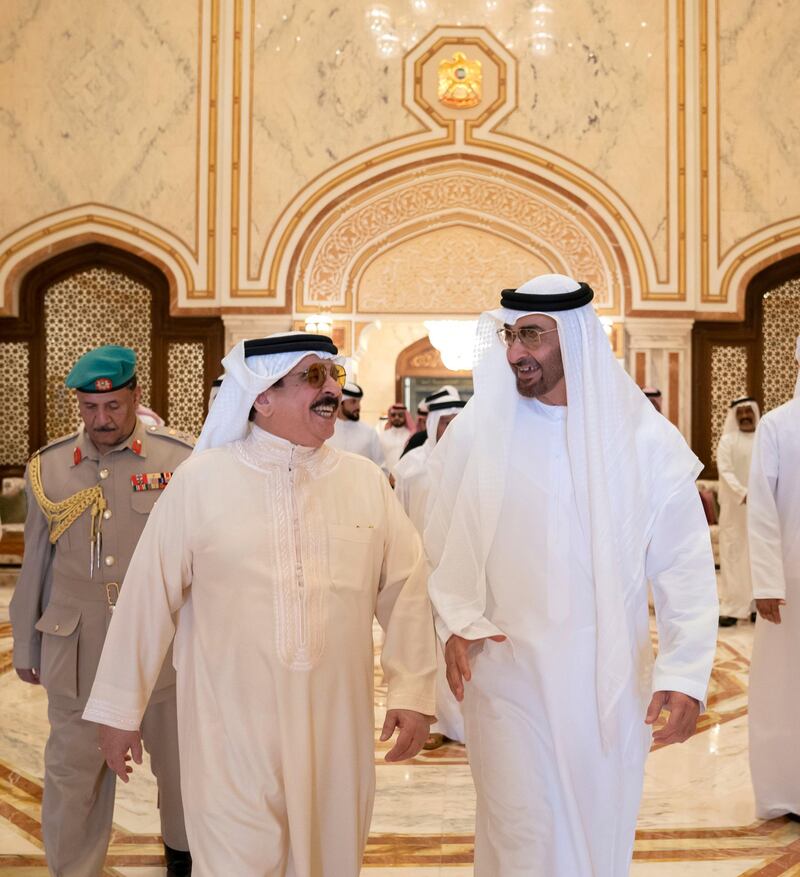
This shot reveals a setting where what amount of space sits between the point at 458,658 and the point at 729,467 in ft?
17.2

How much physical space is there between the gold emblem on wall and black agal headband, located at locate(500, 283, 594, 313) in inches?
301

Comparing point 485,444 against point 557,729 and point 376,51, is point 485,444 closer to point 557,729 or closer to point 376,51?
point 557,729

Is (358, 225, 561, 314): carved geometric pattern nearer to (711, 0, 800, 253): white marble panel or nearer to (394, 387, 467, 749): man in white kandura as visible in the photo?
(711, 0, 800, 253): white marble panel

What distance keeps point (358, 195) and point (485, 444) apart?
766 centimetres

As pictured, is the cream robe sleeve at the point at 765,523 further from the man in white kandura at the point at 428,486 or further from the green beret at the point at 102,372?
the green beret at the point at 102,372

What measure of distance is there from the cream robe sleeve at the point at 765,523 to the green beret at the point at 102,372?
6.36 feet

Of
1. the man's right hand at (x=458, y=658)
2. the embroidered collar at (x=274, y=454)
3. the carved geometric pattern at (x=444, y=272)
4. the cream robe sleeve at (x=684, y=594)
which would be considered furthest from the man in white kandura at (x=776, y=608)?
the carved geometric pattern at (x=444, y=272)

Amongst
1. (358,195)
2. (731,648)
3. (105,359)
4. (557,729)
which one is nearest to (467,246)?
(358,195)

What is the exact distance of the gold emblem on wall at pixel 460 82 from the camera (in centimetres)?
944

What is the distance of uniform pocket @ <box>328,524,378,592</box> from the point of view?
208cm

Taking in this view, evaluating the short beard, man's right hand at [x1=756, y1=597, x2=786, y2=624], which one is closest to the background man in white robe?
man's right hand at [x1=756, y1=597, x2=786, y2=624]

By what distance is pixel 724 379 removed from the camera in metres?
9.60

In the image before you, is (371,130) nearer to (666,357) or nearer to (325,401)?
(666,357)

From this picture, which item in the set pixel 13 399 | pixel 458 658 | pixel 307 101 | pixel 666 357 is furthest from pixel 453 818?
pixel 13 399
